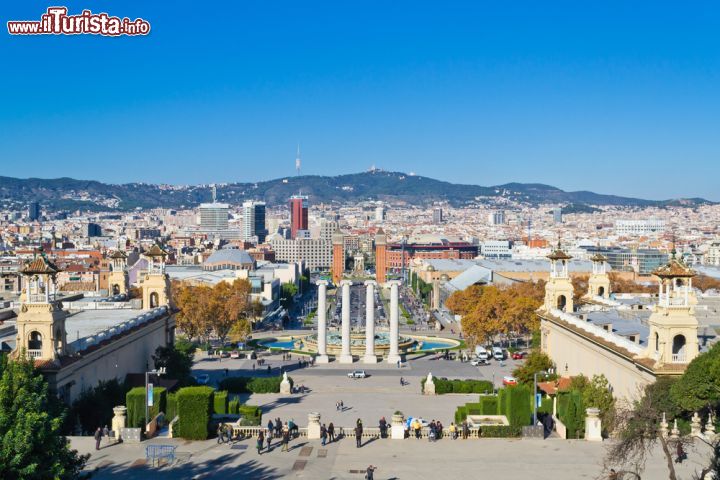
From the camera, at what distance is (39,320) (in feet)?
121

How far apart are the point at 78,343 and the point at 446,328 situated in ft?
217

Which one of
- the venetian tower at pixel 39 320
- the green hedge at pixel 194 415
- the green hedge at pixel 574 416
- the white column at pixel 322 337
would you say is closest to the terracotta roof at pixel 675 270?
the green hedge at pixel 574 416

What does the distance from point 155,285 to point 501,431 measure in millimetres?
30450

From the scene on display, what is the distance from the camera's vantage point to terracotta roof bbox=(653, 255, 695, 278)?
36031 mm

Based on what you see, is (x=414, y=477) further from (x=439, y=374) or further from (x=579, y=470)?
(x=439, y=374)

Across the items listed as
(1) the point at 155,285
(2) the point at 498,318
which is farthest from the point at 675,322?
(2) the point at 498,318

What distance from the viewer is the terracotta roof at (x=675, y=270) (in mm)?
36031

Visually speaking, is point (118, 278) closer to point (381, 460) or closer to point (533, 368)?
point (533, 368)

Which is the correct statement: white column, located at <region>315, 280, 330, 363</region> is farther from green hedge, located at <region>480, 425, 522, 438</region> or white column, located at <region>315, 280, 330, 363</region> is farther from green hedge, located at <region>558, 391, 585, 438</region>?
green hedge, located at <region>480, 425, 522, 438</region>

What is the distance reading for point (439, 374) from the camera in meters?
64.8

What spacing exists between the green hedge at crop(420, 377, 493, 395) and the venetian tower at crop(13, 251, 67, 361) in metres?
25.2

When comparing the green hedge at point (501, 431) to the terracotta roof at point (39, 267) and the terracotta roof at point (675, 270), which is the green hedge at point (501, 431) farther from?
the terracotta roof at point (39, 267)

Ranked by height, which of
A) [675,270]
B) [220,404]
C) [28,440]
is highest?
[675,270]

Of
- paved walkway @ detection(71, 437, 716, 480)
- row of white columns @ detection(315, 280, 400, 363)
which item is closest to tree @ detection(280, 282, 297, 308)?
row of white columns @ detection(315, 280, 400, 363)
